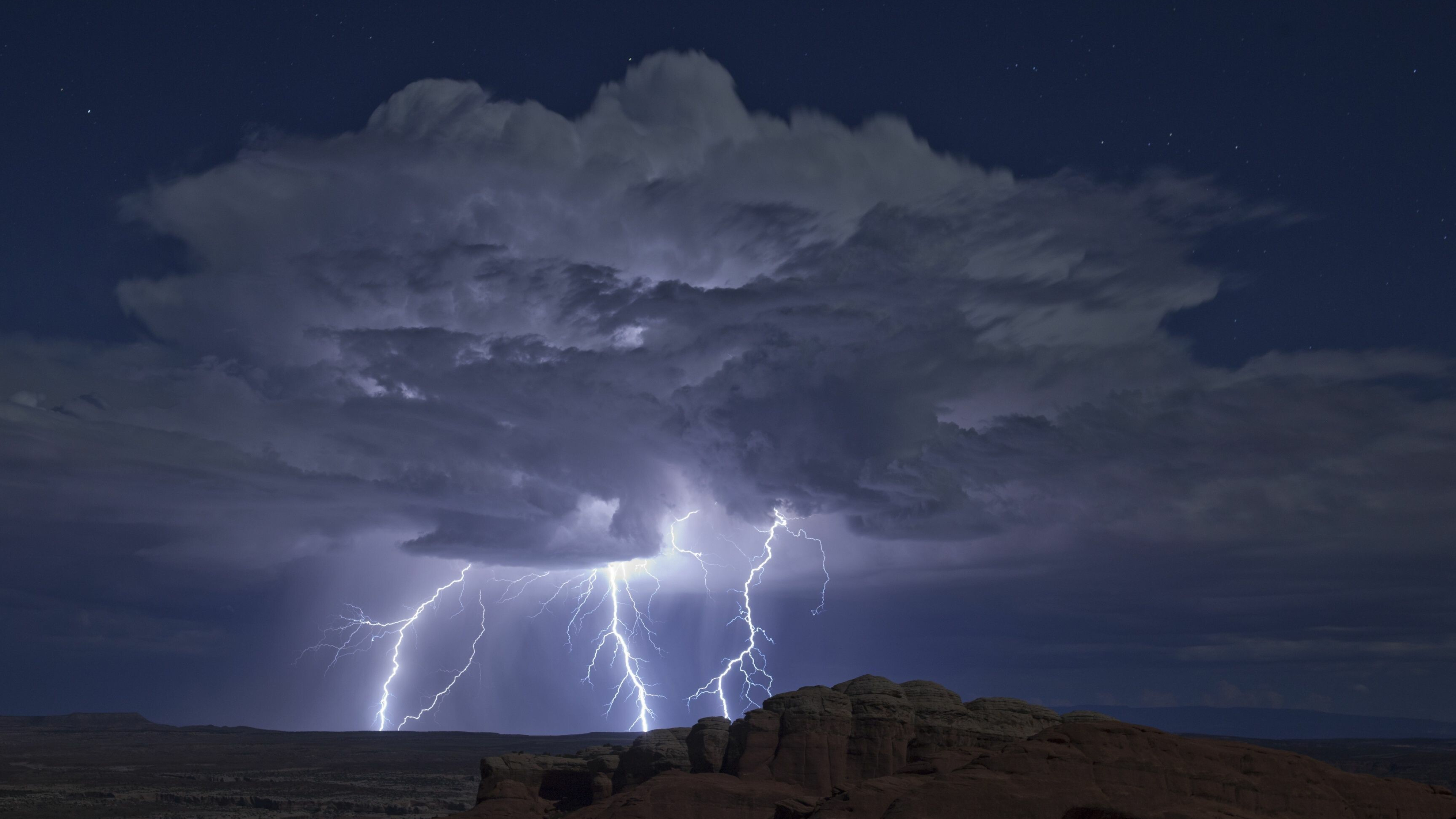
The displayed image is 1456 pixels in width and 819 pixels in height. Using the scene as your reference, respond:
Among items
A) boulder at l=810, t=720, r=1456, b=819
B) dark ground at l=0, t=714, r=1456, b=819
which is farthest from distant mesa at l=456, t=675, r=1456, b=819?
dark ground at l=0, t=714, r=1456, b=819

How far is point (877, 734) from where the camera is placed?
59969 millimetres

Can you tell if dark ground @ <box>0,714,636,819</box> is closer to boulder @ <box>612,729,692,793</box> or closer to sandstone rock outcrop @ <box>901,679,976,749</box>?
boulder @ <box>612,729,692,793</box>

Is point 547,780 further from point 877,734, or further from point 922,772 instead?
point 922,772

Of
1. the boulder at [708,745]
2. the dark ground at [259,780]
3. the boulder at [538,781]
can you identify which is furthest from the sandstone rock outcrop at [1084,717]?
the dark ground at [259,780]

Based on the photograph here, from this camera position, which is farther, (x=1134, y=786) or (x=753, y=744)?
(x=753, y=744)

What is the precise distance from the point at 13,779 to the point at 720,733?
11610 cm

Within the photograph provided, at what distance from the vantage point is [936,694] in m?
62.5

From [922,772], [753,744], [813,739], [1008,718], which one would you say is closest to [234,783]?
[753,744]

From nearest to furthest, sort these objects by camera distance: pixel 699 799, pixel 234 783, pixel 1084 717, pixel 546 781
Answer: pixel 699 799, pixel 1084 717, pixel 546 781, pixel 234 783

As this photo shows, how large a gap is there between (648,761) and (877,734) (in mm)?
15488

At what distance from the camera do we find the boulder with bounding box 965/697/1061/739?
195 ft

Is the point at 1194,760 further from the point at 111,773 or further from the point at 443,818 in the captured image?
the point at 111,773

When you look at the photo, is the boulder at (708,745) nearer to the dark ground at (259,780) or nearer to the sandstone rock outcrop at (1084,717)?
the sandstone rock outcrop at (1084,717)

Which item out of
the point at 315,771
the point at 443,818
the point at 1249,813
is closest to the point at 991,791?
the point at 1249,813
